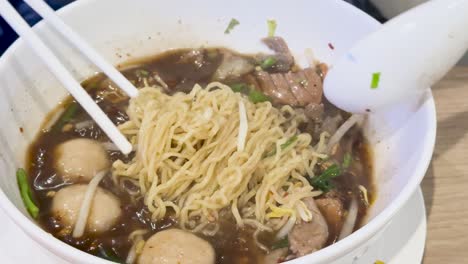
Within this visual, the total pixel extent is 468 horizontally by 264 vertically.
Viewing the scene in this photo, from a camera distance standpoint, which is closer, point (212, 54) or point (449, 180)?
point (449, 180)

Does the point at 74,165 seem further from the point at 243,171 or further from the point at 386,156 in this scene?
the point at 386,156

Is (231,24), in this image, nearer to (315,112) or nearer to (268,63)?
(268,63)

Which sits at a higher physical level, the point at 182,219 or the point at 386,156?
the point at 182,219

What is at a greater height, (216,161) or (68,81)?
(68,81)

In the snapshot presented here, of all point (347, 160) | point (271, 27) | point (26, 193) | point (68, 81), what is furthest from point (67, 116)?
point (347, 160)

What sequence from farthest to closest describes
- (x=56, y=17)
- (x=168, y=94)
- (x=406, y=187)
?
(x=168, y=94) < (x=56, y=17) < (x=406, y=187)

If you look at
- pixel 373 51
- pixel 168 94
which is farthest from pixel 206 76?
pixel 373 51

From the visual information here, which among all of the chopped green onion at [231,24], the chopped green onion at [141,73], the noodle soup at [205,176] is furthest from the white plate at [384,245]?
the chopped green onion at [231,24]

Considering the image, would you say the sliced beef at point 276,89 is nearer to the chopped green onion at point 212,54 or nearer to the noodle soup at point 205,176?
the noodle soup at point 205,176
